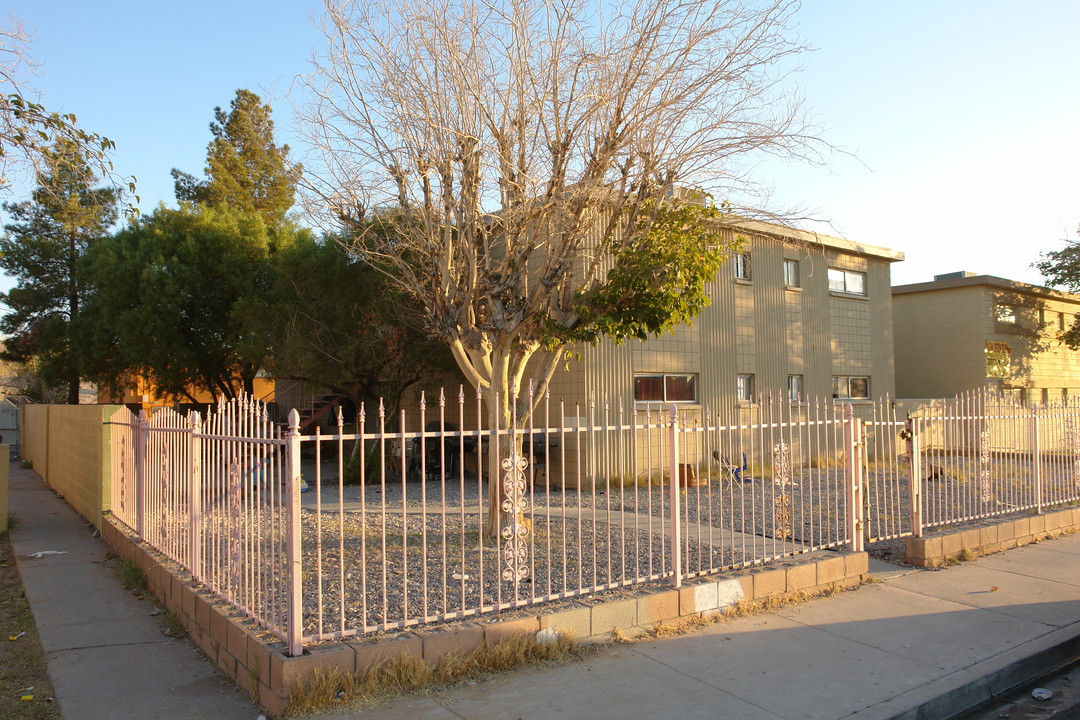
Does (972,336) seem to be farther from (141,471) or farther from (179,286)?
(141,471)

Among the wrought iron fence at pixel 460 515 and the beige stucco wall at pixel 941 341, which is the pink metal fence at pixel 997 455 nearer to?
the wrought iron fence at pixel 460 515

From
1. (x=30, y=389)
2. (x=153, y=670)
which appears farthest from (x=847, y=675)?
(x=30, y=389)

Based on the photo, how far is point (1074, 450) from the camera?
11.4m

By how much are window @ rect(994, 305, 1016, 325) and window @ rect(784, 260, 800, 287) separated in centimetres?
1021

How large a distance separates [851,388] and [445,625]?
17494mm

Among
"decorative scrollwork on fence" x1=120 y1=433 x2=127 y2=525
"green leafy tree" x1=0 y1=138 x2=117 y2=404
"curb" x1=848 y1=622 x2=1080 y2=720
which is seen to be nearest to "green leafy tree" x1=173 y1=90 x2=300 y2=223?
"green leafy tree" x1=0 y1=138 x2=117 y2=404

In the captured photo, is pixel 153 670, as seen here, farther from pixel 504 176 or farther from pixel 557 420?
pixel 557 420

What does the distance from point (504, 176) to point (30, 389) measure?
39269mm

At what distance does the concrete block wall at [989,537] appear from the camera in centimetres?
827

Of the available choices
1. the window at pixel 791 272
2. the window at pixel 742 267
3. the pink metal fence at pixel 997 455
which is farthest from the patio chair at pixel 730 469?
the window at pixel 791 272

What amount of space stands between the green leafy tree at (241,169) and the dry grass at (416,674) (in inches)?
1175

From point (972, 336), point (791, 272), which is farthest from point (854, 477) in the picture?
point (972, 336)

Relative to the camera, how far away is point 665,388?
15.8m

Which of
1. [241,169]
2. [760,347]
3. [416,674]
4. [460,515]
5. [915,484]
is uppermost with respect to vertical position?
[241,169]
